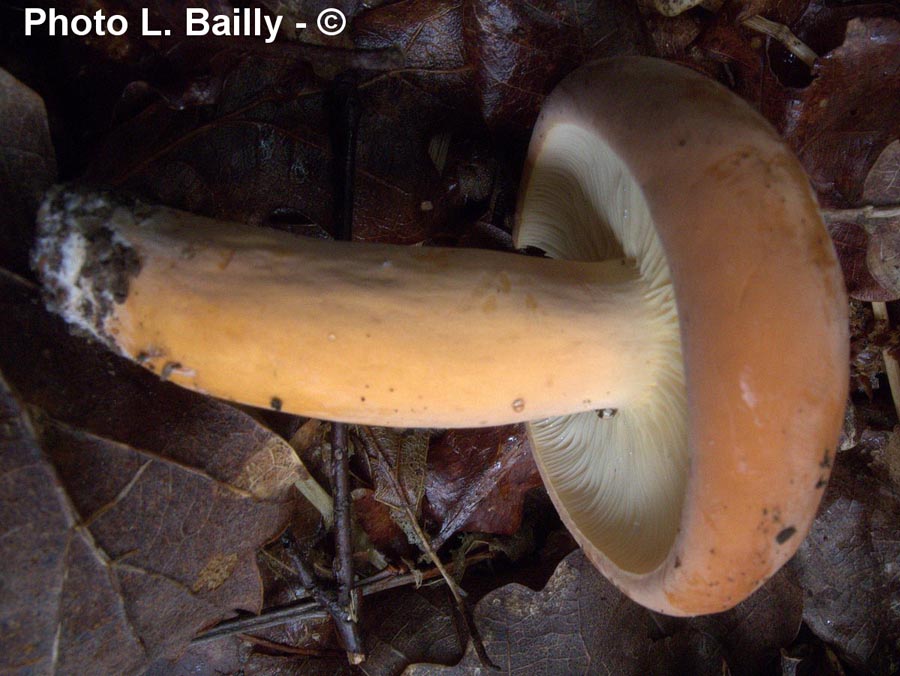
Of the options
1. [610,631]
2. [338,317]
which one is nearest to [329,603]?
[610,631]

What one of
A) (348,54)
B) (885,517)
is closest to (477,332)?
(348,54)

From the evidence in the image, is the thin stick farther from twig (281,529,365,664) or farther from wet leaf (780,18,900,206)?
twig (281,529,365,664)

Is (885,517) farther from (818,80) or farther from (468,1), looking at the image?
(468,1)

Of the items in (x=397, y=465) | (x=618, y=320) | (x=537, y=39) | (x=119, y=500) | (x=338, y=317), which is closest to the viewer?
(x=338, y=317)

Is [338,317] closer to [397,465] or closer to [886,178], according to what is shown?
[397,465]

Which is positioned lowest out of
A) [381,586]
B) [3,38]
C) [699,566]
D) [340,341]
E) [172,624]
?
[381,586]

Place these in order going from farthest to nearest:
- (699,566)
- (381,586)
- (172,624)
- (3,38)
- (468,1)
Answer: (381,586), (468,1), (172,624), (3,38), (699,566)

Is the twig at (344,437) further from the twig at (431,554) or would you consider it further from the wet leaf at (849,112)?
the wet leaf at (849,112)

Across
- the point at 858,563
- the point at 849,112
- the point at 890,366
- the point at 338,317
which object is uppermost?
the point at 849,112
